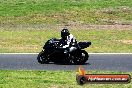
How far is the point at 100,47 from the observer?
2838 cm

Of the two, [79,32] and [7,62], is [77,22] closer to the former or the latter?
[79,32]

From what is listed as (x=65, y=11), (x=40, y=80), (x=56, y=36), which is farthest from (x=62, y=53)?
(x=65, y=11)

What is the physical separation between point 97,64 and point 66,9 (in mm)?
22860

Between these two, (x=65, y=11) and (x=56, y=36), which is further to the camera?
(x=65, y=11)

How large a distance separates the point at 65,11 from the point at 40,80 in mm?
26383

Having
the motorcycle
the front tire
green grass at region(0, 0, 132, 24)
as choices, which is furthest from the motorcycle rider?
green grass at region(0, 0, 132, 24)

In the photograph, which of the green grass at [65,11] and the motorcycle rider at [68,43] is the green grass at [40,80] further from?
the green grass at [65,11]

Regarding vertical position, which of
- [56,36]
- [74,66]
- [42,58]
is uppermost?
[42,58]

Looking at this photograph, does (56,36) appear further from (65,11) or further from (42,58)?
(42,58)

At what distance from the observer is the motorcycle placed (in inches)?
845

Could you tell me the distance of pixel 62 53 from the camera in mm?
21672

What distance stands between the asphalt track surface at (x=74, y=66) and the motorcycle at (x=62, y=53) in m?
0.32

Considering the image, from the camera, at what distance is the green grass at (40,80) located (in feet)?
53.5

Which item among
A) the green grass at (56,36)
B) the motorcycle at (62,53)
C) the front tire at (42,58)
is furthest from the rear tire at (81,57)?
the green grass at (56,36)
